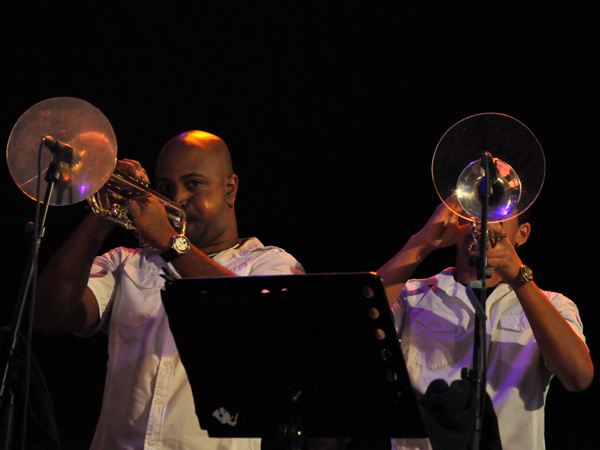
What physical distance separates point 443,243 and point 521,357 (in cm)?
54

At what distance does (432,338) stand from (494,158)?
75 centimetres

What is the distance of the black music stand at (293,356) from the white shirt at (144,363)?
1.61ft

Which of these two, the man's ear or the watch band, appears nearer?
the watch band

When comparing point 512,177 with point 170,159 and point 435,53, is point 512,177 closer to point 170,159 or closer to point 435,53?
point 170,159

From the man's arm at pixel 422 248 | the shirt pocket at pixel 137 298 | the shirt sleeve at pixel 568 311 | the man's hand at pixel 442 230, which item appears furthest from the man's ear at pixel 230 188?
the shirt sleeve at pixel 568 311

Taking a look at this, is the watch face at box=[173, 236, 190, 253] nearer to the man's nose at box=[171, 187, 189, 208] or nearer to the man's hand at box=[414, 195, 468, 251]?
the man's nose at box=[171, 187, 189, 208]

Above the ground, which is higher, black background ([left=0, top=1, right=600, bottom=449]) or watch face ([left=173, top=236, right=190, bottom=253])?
black background ([left=0, top=1, right=600, bottom=449])

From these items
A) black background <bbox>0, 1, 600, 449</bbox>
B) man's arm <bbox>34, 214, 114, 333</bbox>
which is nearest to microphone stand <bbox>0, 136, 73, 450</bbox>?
man's arm <bbox>34, 214, 114, 333</bbox>

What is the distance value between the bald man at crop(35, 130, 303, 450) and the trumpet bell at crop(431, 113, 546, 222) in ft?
2.43

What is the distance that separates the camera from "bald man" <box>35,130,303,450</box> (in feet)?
8.80

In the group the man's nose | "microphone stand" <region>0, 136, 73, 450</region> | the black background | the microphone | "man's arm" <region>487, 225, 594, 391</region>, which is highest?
the black background

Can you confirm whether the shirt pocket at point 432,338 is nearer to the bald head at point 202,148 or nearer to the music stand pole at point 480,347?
the music stand pole at point 480,347

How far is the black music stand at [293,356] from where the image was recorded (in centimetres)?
201

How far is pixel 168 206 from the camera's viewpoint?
9.70 feet
